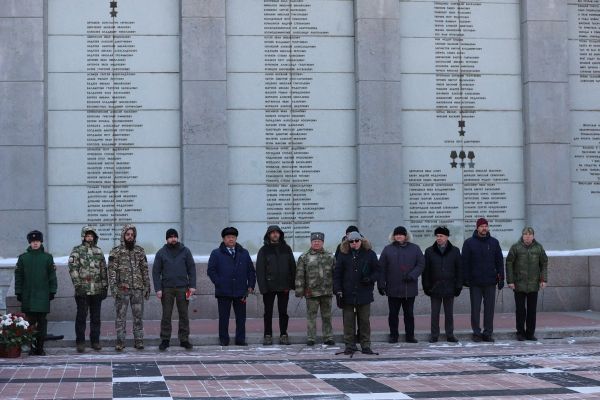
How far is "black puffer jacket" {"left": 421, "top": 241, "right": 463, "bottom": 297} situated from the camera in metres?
16.7

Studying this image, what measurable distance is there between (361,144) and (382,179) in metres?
0.75

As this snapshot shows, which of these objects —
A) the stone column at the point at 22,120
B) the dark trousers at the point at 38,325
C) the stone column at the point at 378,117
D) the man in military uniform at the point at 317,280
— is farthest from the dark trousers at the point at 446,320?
the stone column at the point at 22,120

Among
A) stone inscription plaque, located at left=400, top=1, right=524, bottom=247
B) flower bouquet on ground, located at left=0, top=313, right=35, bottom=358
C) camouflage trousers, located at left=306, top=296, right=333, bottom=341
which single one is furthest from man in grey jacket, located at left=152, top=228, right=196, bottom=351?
stone inscription plaque, located at left=400, top=1, right=524, bottom=247

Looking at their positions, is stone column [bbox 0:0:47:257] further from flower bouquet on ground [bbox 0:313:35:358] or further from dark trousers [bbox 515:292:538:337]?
dark trousers [bbox 515:292:538:337]

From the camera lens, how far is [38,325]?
15.4 meters

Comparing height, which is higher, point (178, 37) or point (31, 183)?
point (178, 37)

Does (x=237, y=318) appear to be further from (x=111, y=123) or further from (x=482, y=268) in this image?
(x=111, y=123)

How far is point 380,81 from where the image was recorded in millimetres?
20281

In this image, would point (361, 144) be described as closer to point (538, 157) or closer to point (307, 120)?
point (307, 120)

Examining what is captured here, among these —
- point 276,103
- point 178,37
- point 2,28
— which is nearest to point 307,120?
point 276,103

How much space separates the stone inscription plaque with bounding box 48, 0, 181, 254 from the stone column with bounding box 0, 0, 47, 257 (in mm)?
378

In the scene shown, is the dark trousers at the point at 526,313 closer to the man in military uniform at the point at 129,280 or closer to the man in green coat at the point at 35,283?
the man in military uniform at the point at 129,280

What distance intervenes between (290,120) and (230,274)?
4630 mm

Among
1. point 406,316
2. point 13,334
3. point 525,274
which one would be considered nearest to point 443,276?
point 406,316
